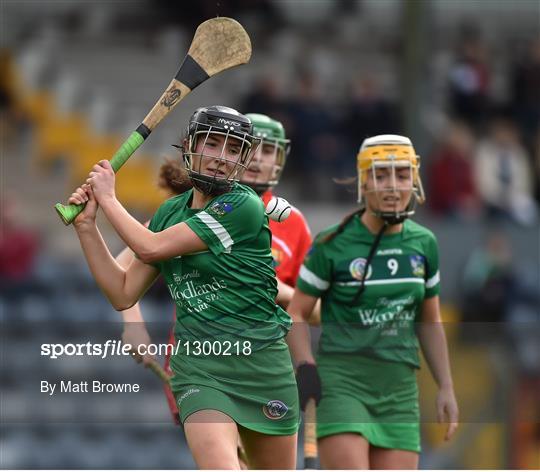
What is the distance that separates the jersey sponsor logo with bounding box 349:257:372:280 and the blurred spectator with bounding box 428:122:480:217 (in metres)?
5.72

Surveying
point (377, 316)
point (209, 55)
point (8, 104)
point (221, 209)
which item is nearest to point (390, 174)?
point (377, 316)

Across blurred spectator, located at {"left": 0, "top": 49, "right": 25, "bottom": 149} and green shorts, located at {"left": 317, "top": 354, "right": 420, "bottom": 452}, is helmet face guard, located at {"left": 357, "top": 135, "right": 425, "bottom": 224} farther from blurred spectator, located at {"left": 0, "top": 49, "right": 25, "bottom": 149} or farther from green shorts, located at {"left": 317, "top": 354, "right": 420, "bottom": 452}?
blurred spectator, located at {"left": 0, "top": 49, "right": 25, "bottom": 149}

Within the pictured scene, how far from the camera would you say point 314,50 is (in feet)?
44.0

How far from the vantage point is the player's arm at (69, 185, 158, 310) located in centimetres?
459

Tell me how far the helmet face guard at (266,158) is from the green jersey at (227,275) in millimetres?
1195

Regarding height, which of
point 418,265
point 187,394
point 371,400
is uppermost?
point 418,265

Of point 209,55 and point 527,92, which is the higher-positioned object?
point 527,92

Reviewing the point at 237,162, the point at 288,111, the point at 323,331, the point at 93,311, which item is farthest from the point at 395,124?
the point at 237,162

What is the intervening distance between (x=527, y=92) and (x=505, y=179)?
1.33m

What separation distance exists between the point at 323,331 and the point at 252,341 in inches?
35.7

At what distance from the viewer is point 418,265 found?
18.2 ft

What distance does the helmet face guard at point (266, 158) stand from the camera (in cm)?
595
